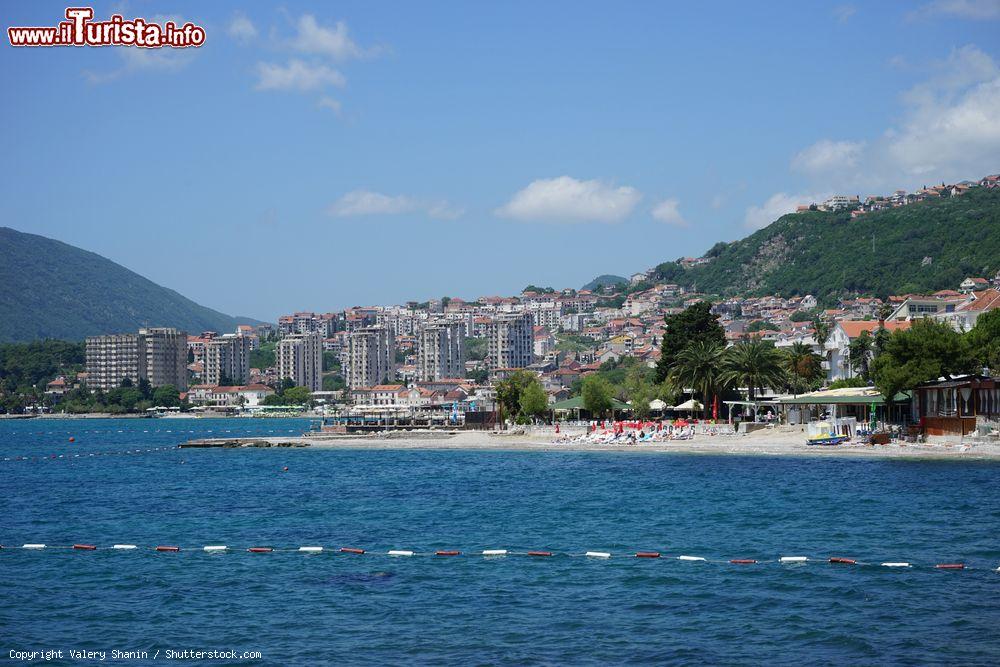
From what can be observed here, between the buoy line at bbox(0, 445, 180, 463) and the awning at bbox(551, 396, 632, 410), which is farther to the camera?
the awning at bbox(551, 396, 632, 410)

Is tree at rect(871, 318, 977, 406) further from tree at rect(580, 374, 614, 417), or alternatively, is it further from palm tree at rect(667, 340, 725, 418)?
tree at rect(580, 374, 614, 417)

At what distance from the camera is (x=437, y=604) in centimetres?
1886

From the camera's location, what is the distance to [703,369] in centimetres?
6669

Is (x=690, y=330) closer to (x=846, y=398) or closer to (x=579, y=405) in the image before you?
(x=579, y=405)

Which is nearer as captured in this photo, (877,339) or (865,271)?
(877,339)

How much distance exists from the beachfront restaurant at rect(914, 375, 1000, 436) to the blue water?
552cm

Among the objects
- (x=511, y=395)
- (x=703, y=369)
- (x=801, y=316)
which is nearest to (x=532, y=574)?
(x=703, y=369)

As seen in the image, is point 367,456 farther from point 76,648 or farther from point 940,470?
point 76,648

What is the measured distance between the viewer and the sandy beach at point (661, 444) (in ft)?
151

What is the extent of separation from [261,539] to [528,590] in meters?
9.07

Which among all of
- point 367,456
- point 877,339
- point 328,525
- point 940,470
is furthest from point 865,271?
point 328,525

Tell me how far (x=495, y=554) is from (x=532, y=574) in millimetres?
2388

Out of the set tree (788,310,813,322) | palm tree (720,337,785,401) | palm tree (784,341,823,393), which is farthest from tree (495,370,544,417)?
tree (788,310,813,322)

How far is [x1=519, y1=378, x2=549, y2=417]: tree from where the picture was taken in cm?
7994
